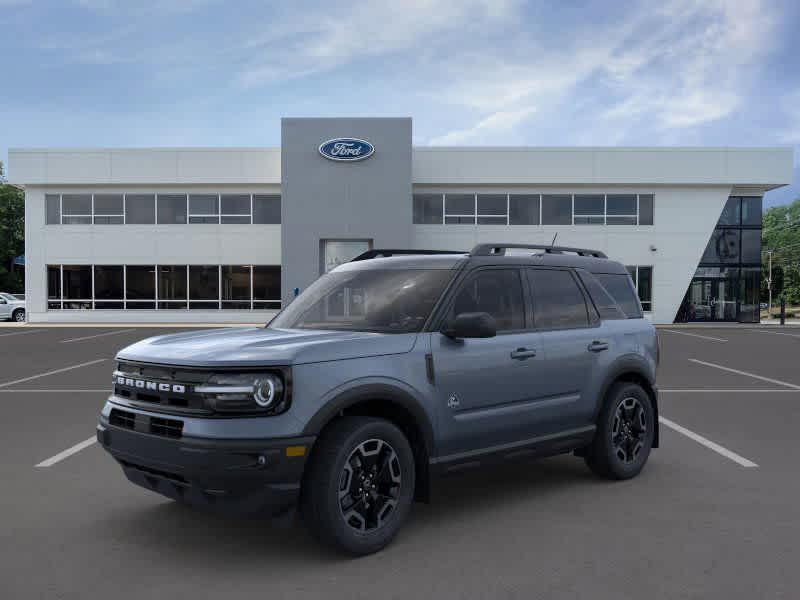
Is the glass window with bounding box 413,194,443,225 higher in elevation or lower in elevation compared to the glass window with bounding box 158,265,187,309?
higher

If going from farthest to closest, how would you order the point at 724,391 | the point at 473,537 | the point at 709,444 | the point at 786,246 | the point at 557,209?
1. the point at 786,246
2. the point at 557,209
3. the point at 724,391
4. the point at 709,444
5. the point at 473,537

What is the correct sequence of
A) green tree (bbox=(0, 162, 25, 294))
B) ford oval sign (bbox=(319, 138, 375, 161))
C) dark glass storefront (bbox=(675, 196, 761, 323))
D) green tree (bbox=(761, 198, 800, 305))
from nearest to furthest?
1. ford oval sign (bbox=(319, 138, 375, 161))
2. dark glass storefront (bbox=(675, 196, 761, 323))
3. green tree (bbox=(0, 162, 25, 294))
4. green tree (bbox=(761, 198, 800, 305))

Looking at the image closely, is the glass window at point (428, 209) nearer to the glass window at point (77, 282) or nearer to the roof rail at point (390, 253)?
the glass window at point (77, 282)

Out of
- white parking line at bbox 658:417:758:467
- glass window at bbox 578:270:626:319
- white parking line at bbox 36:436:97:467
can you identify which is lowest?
white parking line at bbox 36:436:97:467

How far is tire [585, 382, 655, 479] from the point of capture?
18.3 feet

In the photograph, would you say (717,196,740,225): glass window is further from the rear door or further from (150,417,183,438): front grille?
(150,417,183,438): front grille

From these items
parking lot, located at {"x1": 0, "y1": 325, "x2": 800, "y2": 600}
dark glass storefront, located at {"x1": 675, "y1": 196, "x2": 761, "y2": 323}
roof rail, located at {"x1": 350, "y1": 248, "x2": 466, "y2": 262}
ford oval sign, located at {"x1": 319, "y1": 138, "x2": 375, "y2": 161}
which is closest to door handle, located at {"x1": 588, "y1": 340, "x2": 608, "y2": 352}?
parking lot, located at {"x1": 0, "y1": 325, "x2": 800, "y2": 600}

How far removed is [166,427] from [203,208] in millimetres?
29668

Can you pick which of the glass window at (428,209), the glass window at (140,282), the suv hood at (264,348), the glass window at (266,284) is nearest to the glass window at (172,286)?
the glass window at (140,282)

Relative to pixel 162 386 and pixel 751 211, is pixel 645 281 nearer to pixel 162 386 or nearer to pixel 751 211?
pixel 751 211

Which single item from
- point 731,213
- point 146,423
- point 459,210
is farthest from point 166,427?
point 731,213

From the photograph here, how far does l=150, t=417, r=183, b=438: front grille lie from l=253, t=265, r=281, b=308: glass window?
28259 millimetres

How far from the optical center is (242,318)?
32.1 metres

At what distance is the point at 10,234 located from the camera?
66312 millimetres
